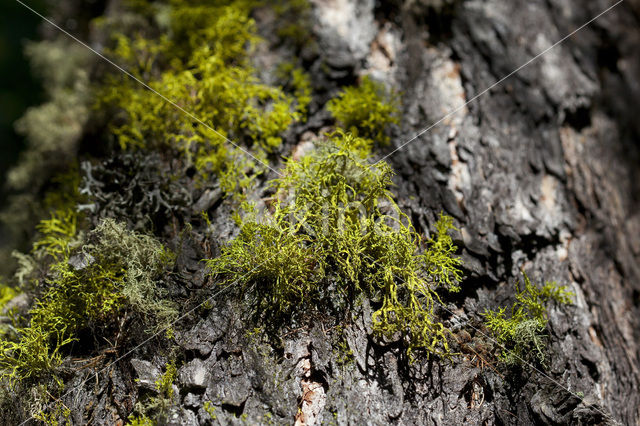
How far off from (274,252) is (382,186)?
49 cm

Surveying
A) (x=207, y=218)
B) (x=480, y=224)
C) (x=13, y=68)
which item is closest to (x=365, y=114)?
(x=480, y=224)

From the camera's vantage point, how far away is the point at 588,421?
4.98 ft

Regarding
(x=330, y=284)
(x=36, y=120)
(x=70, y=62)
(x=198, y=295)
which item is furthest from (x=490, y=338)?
(x=70, y=62)

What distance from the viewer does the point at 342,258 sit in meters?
1.60

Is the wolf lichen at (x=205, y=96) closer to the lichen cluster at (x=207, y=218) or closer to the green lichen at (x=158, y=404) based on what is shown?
the lichen cluster at (x=207, y=218)

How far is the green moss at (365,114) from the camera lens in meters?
2.03

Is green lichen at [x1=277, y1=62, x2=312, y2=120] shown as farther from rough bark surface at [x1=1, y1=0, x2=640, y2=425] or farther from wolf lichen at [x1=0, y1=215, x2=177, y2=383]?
wolf lichen at [x1=0, y1=215, x2=177, y2=383]

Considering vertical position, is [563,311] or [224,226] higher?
[563,311]

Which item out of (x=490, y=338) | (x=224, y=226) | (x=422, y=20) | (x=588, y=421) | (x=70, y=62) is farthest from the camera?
(x=70, y=62)

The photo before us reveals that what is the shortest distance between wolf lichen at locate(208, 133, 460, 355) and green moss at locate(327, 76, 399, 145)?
1.06 ft

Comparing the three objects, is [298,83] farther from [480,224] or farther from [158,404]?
[158,404]

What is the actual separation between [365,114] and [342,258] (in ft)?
2.52

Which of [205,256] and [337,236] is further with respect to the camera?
[205,256]

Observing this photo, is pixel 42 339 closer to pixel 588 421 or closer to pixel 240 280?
pixel 240 280
